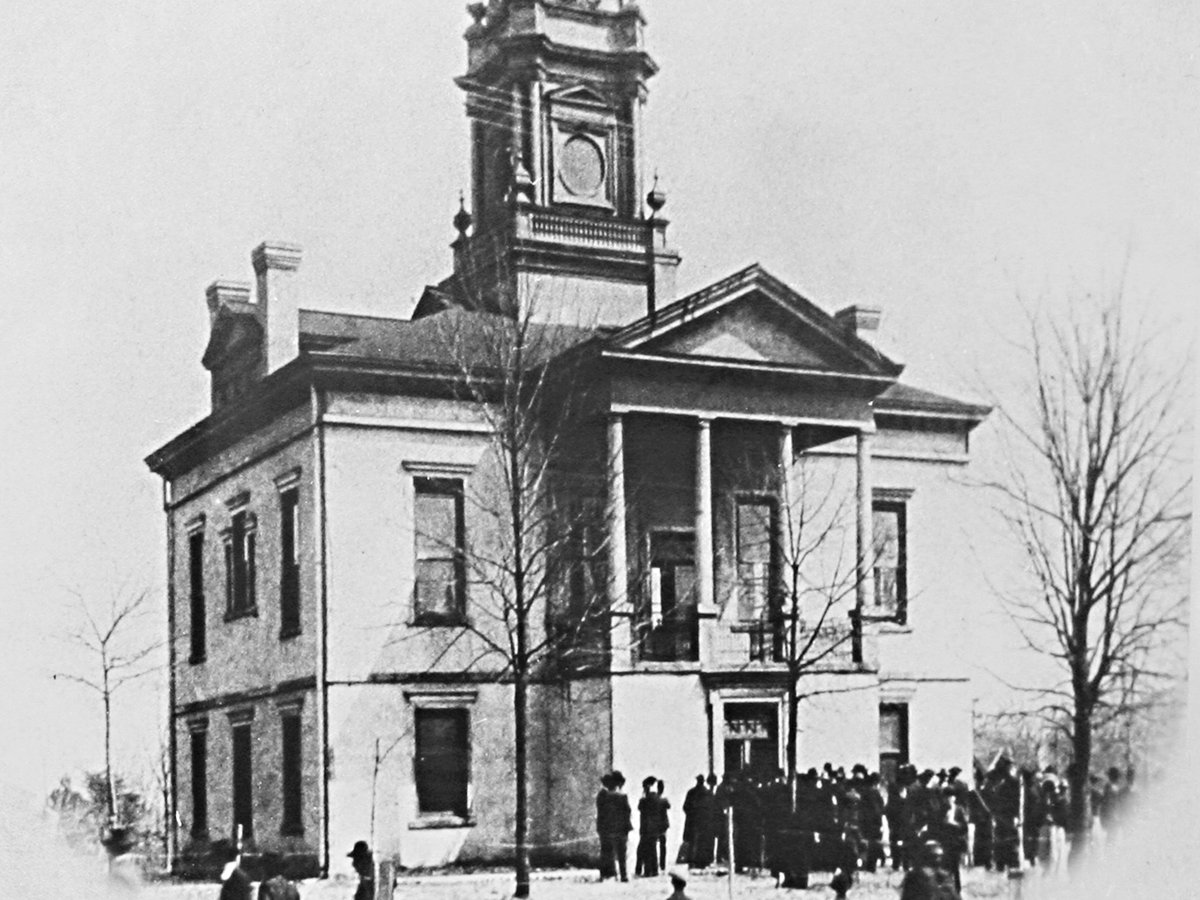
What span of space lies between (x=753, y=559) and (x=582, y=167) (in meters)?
1.59

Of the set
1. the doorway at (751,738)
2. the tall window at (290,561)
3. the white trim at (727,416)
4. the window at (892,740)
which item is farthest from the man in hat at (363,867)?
the window at (892,740)

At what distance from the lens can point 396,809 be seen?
5602 mm

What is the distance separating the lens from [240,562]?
5.62 m

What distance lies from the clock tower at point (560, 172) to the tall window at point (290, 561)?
886 millimetres

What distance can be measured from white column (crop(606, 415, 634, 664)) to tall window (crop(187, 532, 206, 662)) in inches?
55.6

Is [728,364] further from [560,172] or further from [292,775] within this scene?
[292,775]

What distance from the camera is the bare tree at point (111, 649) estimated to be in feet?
18.2

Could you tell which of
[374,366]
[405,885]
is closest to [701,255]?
[374,366]

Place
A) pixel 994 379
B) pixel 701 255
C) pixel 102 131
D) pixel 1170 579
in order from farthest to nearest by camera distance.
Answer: pixel 1170 579 → pixel 994 379 → pixel 701 255 → pixel 102 131

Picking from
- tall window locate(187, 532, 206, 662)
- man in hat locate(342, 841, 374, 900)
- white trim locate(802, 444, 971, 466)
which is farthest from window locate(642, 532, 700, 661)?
tall window locate(187, 532, 206, 662)

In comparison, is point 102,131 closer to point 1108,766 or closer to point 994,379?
point 994,379

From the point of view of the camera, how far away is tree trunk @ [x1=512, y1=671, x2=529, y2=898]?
574 cm

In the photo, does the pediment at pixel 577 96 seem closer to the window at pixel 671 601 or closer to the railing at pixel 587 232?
the railing at pixel 587 232

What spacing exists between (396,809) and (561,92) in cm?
263
